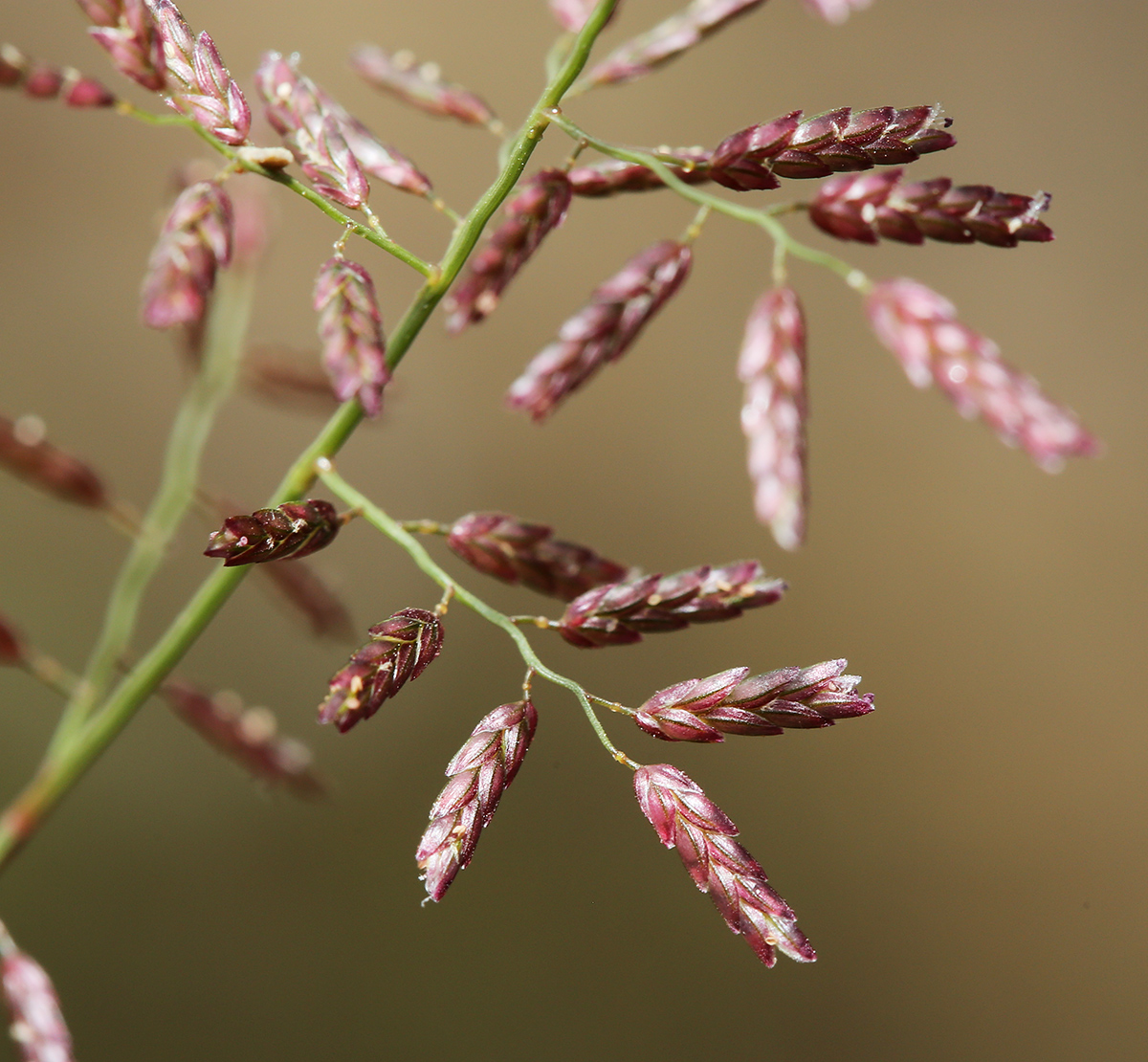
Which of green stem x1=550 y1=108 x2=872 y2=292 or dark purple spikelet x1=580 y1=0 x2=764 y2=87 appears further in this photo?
dark purple spikelet x1=580 y1=0 x2=764 y2=87

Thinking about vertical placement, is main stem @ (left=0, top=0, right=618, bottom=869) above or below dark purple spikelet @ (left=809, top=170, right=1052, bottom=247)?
below

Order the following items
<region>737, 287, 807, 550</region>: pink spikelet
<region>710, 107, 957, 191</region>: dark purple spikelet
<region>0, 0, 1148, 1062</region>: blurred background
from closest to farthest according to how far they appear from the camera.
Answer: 1. <region>710, 107, 957, 191</region>: dark purple spikelet
2. <region>737, 287, 807, 550</region>: pink spikelet
3. <region>0, 0, 1148, 1062</region>: blurred background

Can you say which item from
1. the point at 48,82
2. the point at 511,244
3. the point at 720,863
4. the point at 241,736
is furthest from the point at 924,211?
the point at 241,736

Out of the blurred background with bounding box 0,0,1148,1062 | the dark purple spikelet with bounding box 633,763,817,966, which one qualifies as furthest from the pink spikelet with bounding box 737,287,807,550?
the blurred background with bounding box 0,0,1148,1062

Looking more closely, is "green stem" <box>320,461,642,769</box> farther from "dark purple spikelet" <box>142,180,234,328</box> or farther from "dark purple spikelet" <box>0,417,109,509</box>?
"dark purple spikelet" <box>0,417,109,509</box>

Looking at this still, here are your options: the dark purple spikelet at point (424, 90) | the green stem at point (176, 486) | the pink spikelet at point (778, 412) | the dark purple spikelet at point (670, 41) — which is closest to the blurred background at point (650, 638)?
the green stem at point (176, 486)
